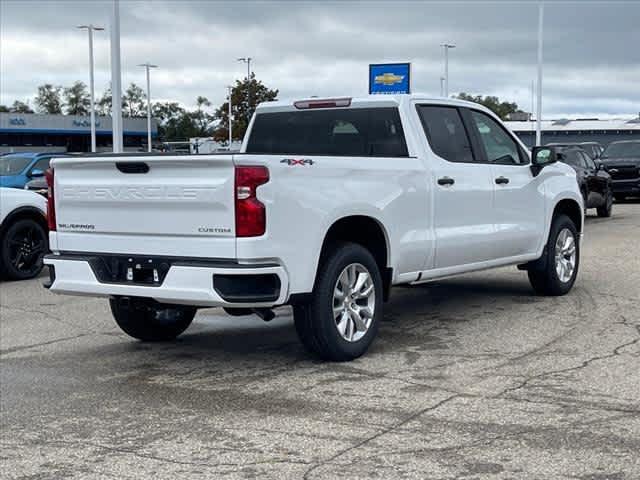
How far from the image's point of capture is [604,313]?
9062 mm

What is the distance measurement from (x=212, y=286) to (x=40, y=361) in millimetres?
2061

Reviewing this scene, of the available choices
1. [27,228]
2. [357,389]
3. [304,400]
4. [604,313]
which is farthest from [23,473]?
[27,228]

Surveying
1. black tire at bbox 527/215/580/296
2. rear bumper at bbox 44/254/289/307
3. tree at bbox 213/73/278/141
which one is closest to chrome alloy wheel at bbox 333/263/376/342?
rear bumper at bbox 44/254/289/307

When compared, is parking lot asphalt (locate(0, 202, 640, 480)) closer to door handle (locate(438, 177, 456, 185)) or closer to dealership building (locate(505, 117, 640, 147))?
door handle (locate(438, 177, 456, 185))

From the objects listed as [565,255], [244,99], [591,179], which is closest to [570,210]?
[565,255]

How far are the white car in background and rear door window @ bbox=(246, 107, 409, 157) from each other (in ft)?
17.0

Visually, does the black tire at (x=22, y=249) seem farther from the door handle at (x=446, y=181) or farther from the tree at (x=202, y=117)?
the tree at (x=202, y=117)

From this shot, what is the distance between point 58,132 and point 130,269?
80940 millimetres

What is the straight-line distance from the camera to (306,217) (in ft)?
21.9

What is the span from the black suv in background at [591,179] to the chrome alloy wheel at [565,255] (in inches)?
431

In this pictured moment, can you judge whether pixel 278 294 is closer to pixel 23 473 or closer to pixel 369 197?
pixel 369 197

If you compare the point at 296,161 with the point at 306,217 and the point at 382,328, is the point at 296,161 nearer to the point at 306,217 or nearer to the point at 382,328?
the point at 306,217

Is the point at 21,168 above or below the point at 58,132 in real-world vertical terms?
below

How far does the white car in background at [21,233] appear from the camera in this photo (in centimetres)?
1277
